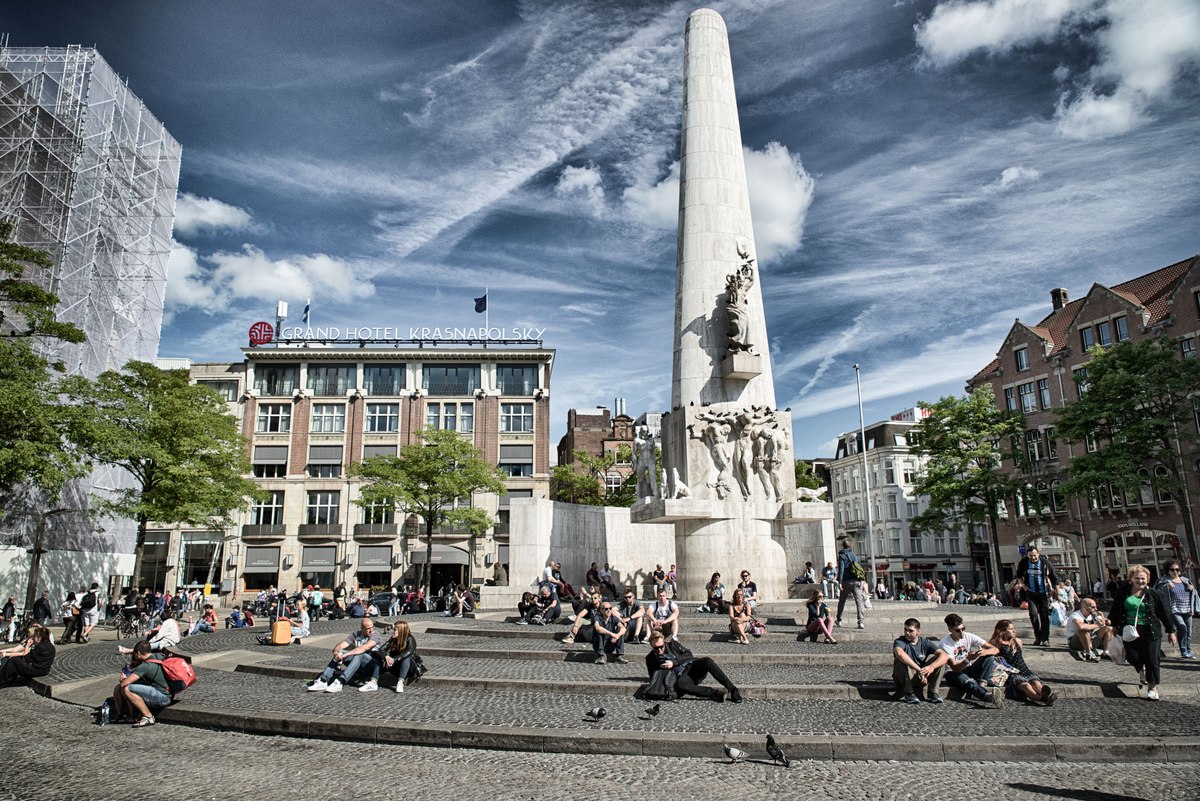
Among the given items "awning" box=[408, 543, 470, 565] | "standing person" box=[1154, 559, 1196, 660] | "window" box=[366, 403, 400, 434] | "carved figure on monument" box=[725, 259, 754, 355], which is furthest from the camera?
"window" box=[366, 403, 400, 434]

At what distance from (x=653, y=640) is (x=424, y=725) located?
3.08m

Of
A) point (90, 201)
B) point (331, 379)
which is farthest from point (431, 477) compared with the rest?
point (331, 379)

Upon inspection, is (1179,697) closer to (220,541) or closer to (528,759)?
(528,759)

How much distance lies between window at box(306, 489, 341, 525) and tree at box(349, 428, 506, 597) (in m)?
11.3

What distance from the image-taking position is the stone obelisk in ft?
66.6

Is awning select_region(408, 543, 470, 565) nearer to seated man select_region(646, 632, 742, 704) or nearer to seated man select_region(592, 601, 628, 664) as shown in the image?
seated man select_region(592, 601, 628, 664)

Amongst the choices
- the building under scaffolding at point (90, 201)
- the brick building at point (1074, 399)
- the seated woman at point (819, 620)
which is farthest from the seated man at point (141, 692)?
the brick building at point (1074, 399)

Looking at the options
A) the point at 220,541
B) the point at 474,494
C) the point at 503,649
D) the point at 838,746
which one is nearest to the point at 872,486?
the point at 474,494

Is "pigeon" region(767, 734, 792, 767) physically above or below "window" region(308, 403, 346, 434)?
below

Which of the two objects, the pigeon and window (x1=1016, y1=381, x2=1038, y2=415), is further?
window (x1=1016, y1=381, x2=1038, y2=415)

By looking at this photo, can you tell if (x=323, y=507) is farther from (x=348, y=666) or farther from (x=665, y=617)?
(x=348, y=666)

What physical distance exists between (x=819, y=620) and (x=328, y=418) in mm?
48480

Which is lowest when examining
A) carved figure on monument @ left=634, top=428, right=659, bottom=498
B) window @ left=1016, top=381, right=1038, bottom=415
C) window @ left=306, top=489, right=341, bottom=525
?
carved figure on monument @ left=634, top=428, right=659, bottom=498

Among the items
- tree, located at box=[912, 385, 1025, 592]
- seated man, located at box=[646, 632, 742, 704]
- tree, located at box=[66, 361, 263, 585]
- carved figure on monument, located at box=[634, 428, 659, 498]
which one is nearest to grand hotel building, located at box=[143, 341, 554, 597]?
tree, located at box=[66, 361, 263, 585]
